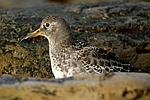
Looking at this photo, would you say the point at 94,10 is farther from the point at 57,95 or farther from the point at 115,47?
the point at 57,95

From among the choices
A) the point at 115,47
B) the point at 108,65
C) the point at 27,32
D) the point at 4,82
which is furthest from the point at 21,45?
the point at 4,82

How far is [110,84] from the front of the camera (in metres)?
5.37

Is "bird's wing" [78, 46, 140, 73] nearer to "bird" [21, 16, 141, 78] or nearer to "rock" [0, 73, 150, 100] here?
"bird" [21, 16, 141, 78]

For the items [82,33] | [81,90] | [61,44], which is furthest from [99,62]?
[81,90]

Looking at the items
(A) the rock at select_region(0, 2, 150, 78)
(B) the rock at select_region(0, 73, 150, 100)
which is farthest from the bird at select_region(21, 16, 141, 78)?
(B) the rock at select_region(0, 73, 150, 100)

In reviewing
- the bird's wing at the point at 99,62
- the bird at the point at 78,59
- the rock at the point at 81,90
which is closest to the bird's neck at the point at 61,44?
the bird at the point at 78,59

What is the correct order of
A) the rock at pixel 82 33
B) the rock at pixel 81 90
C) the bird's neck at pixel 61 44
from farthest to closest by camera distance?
the rock at pixel 82 33
the bird's neck at pixel 61 44
the rock at pixel 81 90

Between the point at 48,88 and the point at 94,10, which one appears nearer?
the point at 48,88

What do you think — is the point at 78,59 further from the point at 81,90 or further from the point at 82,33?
the point at 81,90

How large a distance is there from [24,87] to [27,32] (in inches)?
173

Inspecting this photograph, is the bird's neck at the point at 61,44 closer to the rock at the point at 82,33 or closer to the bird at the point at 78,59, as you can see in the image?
the bird at the point at 78,59

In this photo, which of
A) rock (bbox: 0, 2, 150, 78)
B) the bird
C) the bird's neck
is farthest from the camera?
rock (bbox: 0, 2, 150, 78)

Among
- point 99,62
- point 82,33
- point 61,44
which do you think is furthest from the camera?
point 82,33

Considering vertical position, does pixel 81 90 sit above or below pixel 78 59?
above
